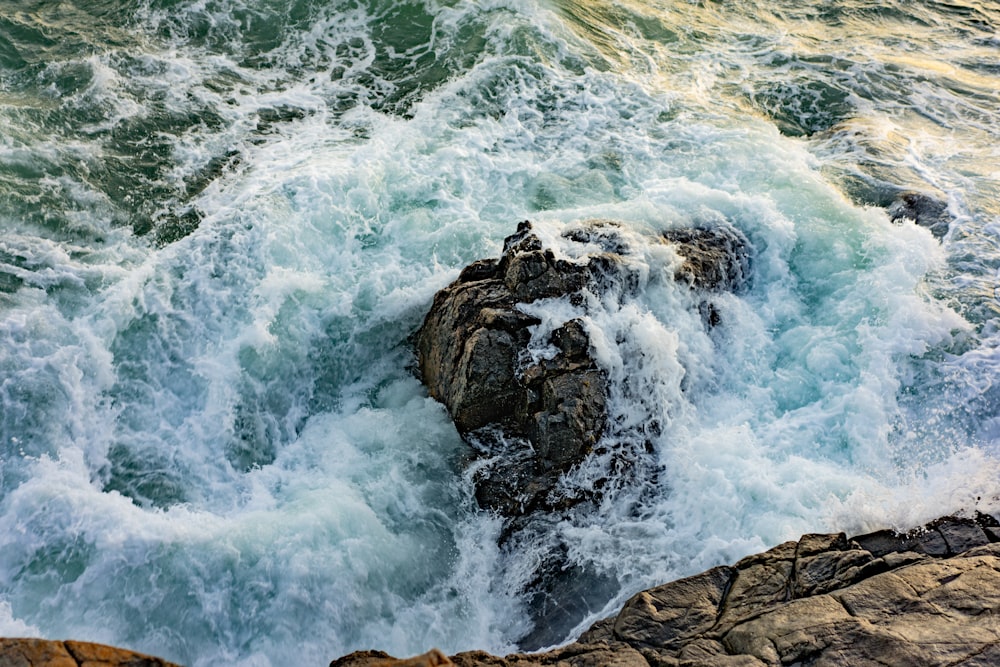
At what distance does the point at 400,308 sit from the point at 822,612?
4988 mm

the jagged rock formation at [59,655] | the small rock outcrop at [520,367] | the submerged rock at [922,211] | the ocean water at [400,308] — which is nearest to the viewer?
the jagged rock formation at [59,655]

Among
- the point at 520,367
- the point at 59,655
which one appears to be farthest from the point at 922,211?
the point at 59,655

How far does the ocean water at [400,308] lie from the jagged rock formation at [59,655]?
861mm

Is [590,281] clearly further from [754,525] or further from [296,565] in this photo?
[296,565]

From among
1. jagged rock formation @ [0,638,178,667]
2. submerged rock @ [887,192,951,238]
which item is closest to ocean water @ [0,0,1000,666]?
submerged rock @ [887,192,951,238]

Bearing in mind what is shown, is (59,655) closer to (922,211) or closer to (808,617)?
(808,617)

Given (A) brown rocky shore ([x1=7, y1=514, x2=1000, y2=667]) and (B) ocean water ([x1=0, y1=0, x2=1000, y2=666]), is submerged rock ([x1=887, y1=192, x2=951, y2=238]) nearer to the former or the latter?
(B) ocean water ([x1=0, y1=0, x2=1000, y2=666])

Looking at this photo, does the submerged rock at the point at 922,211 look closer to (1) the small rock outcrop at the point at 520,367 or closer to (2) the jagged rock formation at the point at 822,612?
(1) the small rock outcrop at the point at 520,367

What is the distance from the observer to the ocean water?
242 inches

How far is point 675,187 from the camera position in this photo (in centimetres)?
967

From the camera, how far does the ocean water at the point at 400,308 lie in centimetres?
616

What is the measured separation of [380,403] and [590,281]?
2440 mm

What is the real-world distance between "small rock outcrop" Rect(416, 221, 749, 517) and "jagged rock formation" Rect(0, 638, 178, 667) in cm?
299

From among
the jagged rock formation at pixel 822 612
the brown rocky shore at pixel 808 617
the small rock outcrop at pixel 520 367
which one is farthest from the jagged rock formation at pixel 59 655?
the small rock outcrop at pixel 520 367
